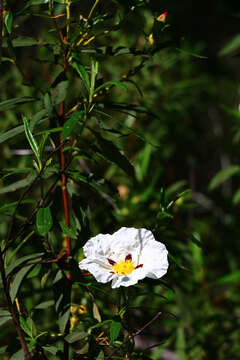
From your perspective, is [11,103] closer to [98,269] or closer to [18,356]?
[98,269]

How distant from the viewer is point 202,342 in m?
1.84

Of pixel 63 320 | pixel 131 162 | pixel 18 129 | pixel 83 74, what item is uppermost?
pixel 83 74

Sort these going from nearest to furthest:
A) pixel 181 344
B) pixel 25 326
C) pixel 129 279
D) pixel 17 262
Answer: pixel 129 279 < pixel 25 326 < pixel 17 262 < pixel 181 344

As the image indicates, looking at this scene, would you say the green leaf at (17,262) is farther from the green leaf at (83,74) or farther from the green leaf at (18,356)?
the green leaf at (83,74)

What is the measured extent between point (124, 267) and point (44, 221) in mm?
192

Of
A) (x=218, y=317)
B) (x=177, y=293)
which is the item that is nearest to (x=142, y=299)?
(x=177, y=293)

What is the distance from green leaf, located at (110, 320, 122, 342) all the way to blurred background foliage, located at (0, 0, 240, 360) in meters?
0.04

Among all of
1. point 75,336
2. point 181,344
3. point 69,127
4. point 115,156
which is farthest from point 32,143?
point 181,344

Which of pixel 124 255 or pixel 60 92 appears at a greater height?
pixel 60 92

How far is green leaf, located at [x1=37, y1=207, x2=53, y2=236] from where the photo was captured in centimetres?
92

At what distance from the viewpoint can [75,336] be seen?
1.04m

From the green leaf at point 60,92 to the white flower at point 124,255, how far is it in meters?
0.35

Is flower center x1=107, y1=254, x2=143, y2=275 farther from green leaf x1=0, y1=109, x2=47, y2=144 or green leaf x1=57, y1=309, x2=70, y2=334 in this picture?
green leaf x1=0, y1=109, x2=47, y2=144

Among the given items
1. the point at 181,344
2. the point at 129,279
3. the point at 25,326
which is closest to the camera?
the point at 129,279
